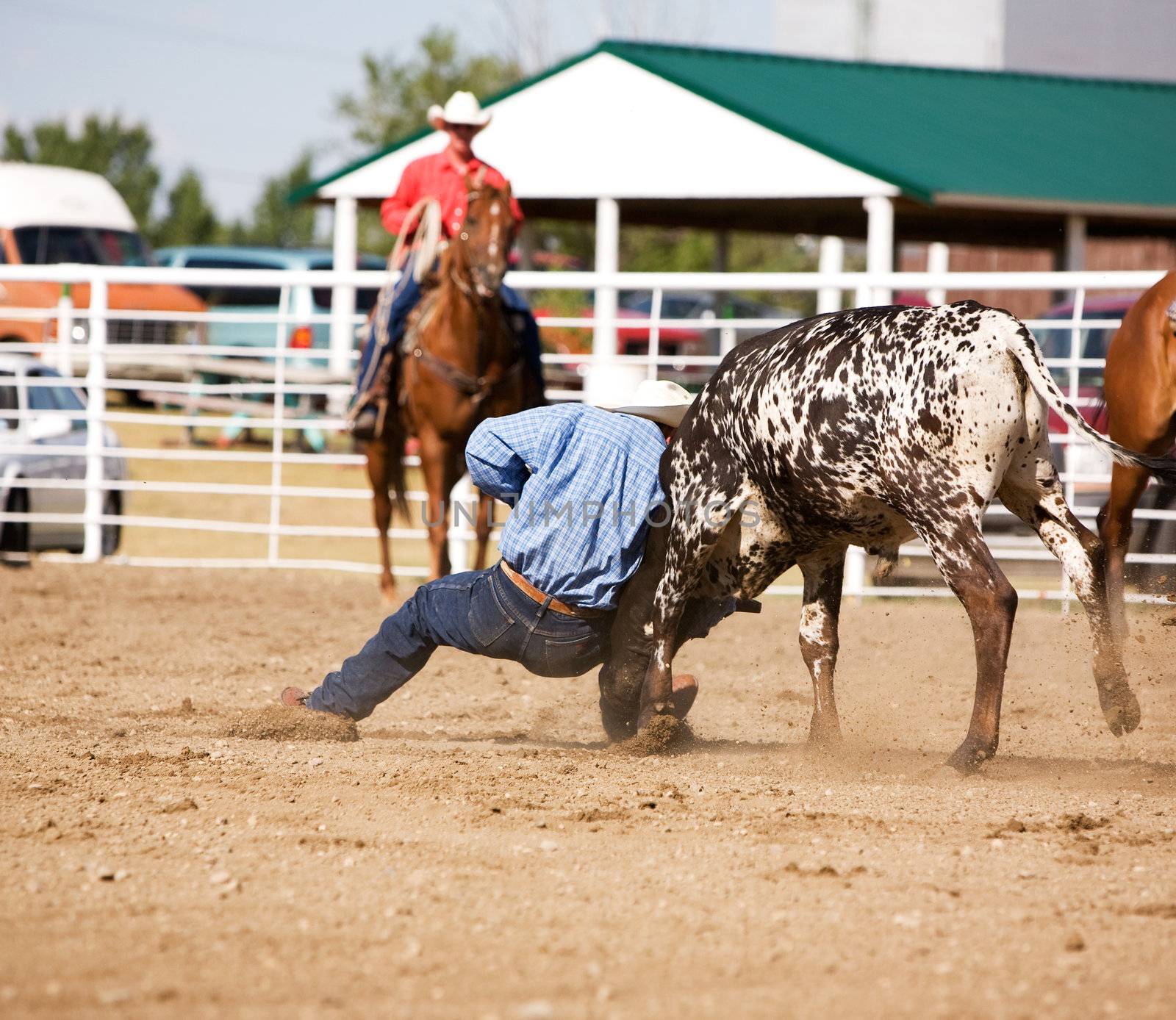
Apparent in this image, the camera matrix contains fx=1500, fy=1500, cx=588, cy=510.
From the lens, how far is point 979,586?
13.7 ft

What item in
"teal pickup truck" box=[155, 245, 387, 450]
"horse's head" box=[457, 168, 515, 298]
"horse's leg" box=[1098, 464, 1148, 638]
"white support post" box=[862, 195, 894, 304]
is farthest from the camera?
"teal pickup truck" box=[155, 245, 387, 450]

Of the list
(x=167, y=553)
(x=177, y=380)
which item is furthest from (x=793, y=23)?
(x=167, y=553)

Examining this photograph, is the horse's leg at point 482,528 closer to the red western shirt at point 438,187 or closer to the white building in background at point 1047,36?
the red western shirt at point 438,187

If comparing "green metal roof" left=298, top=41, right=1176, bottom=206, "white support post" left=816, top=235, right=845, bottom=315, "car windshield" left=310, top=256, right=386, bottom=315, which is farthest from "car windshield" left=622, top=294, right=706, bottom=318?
"green metal roof" left=298, top=41, right=1176, bottom=206

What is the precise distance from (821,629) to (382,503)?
5.04 m

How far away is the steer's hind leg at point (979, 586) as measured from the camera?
→ 4.14m

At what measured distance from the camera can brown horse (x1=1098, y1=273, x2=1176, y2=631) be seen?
5.57m

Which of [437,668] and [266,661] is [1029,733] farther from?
[266,661]

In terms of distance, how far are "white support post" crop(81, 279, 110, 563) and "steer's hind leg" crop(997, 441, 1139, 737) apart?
729 cm

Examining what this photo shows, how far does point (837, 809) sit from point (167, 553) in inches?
403

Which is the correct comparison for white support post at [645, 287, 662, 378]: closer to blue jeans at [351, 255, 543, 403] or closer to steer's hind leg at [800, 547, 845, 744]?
blue jeans at [351, 255, 543, 403]

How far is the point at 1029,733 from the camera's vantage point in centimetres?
554

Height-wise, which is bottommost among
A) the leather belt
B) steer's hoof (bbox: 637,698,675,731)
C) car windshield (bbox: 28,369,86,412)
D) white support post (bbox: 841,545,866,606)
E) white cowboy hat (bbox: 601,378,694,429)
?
white support post (bbox: 841,545,866,606)

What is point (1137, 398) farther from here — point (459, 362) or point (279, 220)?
point (279, 220)
